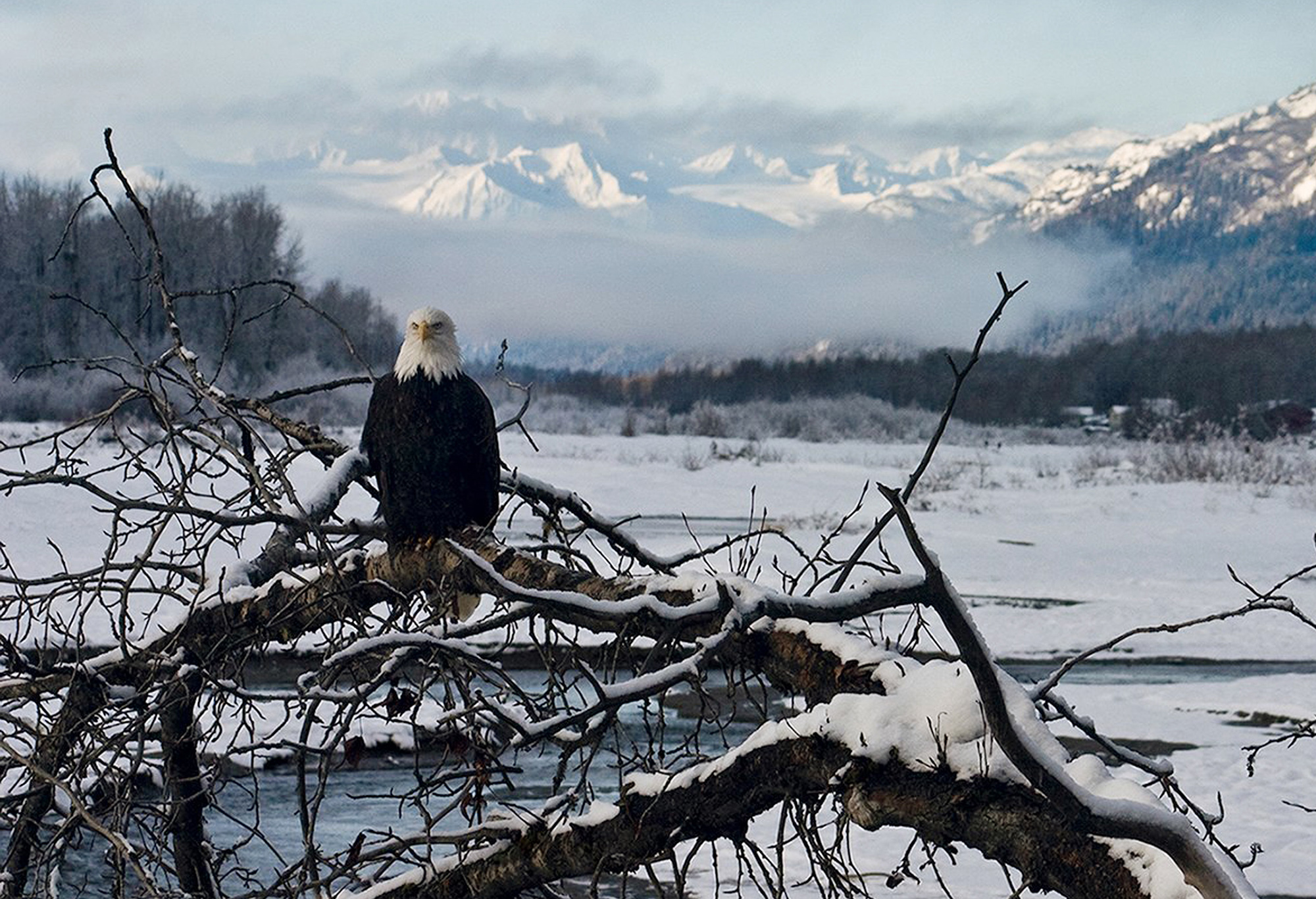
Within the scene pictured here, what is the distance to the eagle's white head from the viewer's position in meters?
3.71

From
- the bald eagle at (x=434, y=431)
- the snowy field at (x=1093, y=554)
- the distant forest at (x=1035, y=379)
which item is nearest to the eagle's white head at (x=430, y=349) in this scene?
the bald eagle at (x=434, y=431)

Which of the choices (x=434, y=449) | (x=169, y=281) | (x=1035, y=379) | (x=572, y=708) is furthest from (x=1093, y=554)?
(x=1035, y=379)

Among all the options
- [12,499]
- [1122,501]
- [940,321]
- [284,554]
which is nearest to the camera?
[284,554]

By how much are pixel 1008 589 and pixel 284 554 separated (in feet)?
36.5

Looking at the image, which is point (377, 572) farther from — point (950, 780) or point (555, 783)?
point (950, 780)

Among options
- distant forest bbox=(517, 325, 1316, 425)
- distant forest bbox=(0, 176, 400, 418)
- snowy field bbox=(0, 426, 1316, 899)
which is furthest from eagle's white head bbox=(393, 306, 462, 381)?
distant forest bbox=(517, 325, 1316, 425)

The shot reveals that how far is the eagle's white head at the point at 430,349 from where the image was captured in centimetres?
371

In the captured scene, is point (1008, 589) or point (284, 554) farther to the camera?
point (1008, 589)

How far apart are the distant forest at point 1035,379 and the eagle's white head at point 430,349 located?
52521mm

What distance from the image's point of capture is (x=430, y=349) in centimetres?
374

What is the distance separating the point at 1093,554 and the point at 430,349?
13510 mm

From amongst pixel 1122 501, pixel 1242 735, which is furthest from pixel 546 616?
pixel 1122 501

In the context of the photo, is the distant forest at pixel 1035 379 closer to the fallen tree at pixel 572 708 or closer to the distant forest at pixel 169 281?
the distant forest at pixel 169 281

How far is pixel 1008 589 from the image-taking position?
43.9 feet
